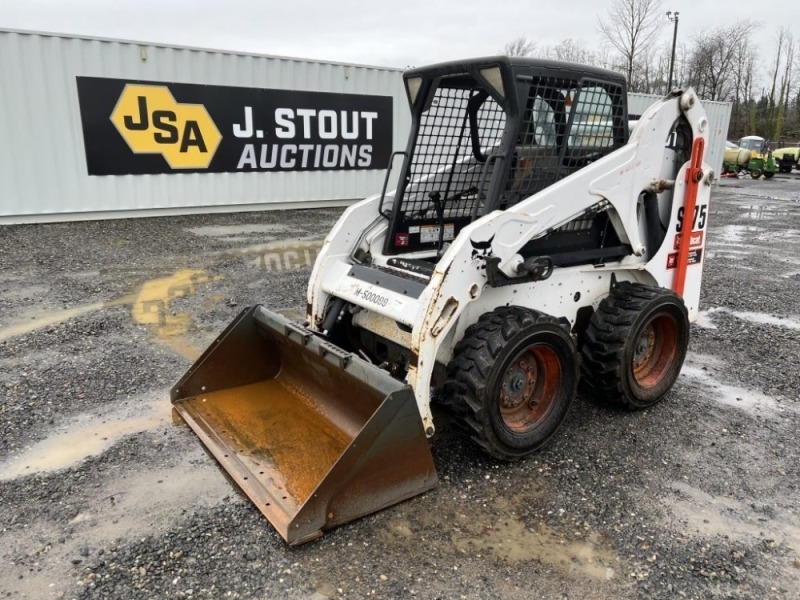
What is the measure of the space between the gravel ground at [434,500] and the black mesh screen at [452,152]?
5.13ft

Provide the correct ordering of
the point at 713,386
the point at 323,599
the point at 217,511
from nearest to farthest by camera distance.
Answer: the point at 323,599, the point at 217,511, the point at 713,386

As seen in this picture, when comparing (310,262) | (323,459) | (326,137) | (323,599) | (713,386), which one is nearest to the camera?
(323,599)

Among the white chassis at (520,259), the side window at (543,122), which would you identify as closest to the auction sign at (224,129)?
the white chassis at (520,259)

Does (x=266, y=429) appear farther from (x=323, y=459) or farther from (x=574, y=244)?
(x=574, y=244)

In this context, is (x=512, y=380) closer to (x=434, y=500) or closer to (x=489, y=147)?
(x=434, y=500)

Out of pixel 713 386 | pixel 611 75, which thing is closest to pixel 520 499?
pixel 713 386

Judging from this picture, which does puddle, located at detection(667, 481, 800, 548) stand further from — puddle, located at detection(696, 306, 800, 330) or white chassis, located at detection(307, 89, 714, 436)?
puddle, located at detection(696, 306, 800, 330)

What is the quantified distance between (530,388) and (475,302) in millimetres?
611

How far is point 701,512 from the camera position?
10.1 ft

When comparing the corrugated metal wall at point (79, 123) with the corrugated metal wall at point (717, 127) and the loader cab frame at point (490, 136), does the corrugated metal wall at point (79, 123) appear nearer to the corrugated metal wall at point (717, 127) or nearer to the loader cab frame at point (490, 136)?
the loader cab frame at point (490, 136)

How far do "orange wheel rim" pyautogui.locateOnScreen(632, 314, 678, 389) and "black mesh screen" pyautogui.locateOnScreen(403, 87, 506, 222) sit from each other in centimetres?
146

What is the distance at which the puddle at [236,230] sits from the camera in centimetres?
1083

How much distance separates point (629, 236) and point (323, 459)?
7.82ft

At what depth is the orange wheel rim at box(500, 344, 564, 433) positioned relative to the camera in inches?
137
